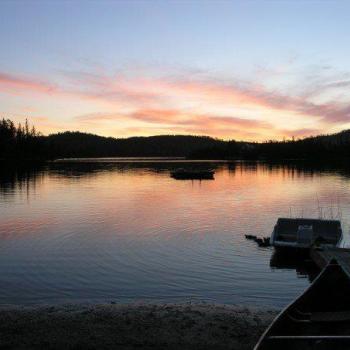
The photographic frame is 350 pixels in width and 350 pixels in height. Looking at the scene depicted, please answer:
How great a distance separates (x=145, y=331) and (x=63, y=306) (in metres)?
4.29

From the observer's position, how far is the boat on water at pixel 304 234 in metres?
25.9

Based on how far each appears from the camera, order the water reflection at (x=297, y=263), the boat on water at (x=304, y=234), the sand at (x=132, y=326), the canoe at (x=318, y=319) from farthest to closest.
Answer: the boat on water at (x=304, y=234) < the water reflection at (x=297, y=263) < the sand at (x=132, y=326) < the canoe at (x=318, y=319)

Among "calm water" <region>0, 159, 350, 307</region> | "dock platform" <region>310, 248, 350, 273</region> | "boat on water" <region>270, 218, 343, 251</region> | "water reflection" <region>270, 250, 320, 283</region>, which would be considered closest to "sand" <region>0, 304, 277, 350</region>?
"calm water" <region>0, 159, 350, 307</region>

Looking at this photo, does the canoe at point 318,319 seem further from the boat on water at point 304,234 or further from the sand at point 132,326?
the boat on water at point 304,234

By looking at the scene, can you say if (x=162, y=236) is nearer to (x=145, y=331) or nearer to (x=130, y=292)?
(x=130, y=292)

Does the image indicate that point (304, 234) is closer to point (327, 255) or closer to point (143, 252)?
point (327, 255)

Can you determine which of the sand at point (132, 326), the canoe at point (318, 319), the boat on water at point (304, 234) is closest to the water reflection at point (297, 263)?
the boat on water at point (304, 234)

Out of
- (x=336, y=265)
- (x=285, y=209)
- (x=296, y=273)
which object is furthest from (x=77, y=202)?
(x=336, y=265)

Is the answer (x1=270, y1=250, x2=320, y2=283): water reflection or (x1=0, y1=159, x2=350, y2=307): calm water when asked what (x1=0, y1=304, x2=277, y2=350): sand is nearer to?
(x1=0, y1=159, x2=350, y2=307): calm water

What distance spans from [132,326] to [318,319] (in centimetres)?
556

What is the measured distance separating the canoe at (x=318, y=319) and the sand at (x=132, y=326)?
1.54m

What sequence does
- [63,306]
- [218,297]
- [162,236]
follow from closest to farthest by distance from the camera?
[63,306] < [218,297] < [162,236]

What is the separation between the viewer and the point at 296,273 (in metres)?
23.1

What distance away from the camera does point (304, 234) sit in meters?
26.6
